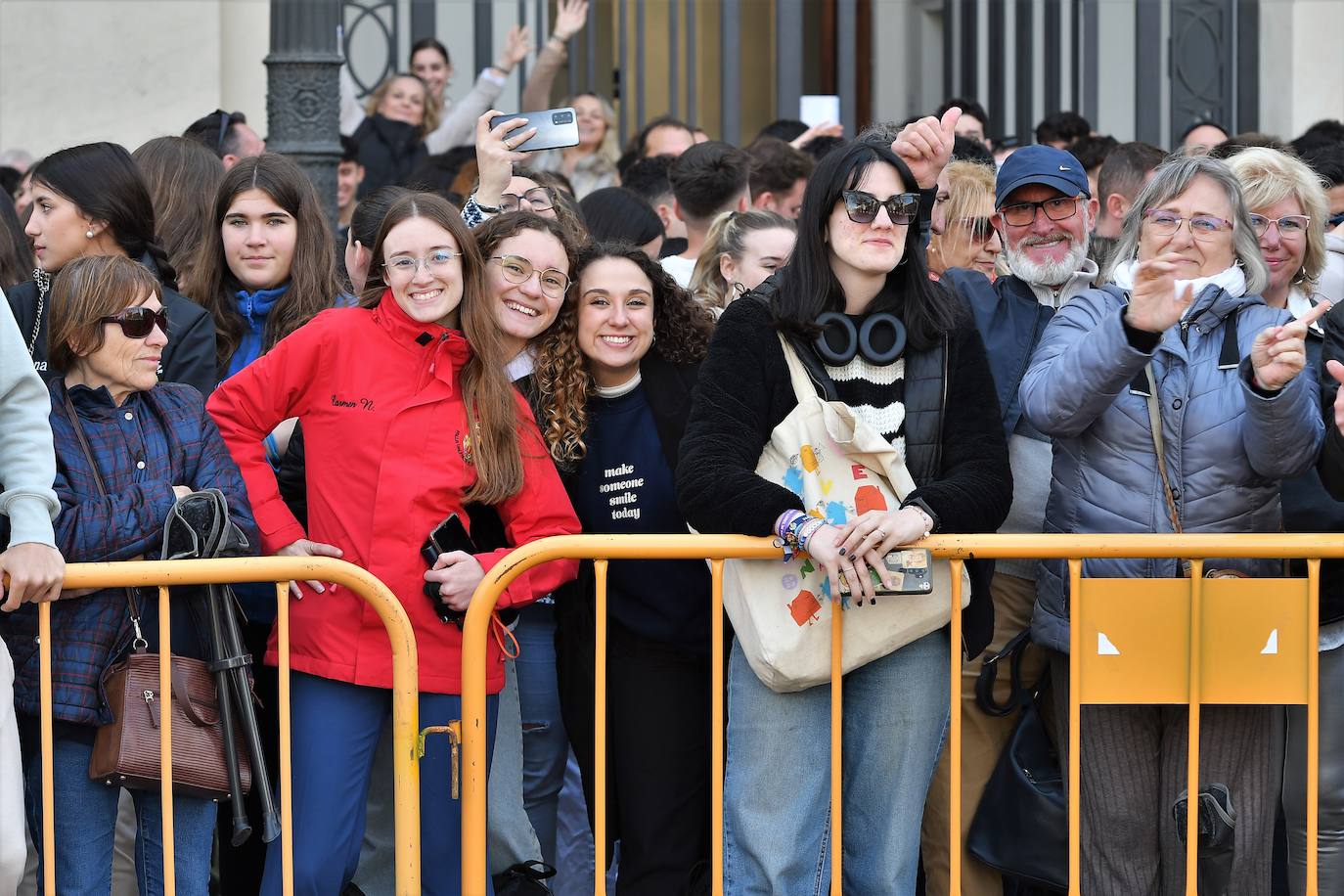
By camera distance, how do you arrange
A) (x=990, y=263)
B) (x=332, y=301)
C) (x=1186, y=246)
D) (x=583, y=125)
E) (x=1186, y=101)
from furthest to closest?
(x=1186, y=101), (x=583, y=125), (x=990, y=263), (x=332, y=301), (x=1186, y=246)

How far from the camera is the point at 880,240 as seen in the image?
4.07 meters

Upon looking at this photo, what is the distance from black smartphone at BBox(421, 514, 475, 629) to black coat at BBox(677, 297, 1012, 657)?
0.57 m

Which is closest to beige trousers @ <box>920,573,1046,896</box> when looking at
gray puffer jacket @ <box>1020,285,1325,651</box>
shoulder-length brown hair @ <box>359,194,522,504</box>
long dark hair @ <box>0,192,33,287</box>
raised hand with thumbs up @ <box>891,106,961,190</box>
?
gray puffer jacket @ <box>1020,285,1325,651</box>

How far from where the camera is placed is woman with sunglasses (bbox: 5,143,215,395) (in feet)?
15.2

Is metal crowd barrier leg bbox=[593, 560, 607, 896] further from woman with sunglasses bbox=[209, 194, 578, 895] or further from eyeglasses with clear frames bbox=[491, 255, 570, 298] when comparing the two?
eyeglasses with clear frames bbox=[491, 255, 570, 298]

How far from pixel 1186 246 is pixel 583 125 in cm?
507

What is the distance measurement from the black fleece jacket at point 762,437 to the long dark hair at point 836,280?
6 cm

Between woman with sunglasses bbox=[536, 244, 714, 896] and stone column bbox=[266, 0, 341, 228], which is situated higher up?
stone column bbox=[266, 0, 341, 228]

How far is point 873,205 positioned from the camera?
4.05 m

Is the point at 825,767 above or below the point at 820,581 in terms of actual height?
below

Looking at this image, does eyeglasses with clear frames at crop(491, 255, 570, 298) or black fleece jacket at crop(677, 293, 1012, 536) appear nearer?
black fleece jacket at crop(677, 293, 1012, 536)

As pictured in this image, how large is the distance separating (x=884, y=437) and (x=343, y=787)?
1.50m

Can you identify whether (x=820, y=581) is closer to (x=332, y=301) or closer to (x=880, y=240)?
(x=880, y=240)

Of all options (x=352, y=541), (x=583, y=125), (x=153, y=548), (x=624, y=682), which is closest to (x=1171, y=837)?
(x=624, y=682)
